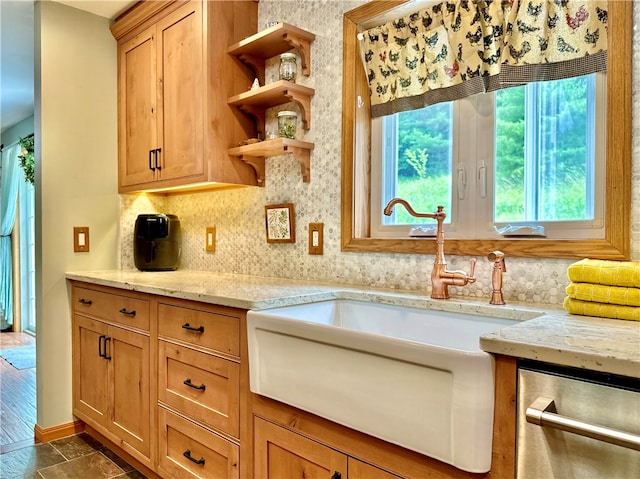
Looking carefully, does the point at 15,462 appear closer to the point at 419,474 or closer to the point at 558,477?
the point at 419,474

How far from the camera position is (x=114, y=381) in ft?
7.10

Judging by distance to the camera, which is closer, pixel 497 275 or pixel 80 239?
pixel 497 275

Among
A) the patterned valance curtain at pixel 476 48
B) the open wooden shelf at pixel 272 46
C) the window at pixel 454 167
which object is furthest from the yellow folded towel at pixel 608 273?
the open wooden shelf at pixel 272 46

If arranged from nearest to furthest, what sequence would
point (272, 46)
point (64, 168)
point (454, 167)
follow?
point (454, 167), point (272, 46), point (64, 168)

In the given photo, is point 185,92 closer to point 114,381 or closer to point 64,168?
point 64,168

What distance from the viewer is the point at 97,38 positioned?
267 centimetres

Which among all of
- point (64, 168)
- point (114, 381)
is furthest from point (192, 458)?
point (64, 168)


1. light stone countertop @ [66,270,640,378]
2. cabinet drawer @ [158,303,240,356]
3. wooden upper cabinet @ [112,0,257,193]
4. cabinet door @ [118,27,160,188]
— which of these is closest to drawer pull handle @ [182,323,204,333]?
cabinet drawer @ [158,303,240,356]

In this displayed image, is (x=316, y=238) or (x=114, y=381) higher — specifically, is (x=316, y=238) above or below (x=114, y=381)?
above

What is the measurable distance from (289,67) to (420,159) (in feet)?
2.46

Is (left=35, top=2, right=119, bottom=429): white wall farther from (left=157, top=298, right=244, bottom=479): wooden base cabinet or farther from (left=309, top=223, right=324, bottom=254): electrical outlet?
(left=309, top=223, right=324, bottom=254): electrical outlet

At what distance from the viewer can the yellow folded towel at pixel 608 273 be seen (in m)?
1.04

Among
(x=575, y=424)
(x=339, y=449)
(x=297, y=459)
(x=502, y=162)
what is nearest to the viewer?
(x=575, y=424)

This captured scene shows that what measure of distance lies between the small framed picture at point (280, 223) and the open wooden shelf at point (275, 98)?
40 centimetres
